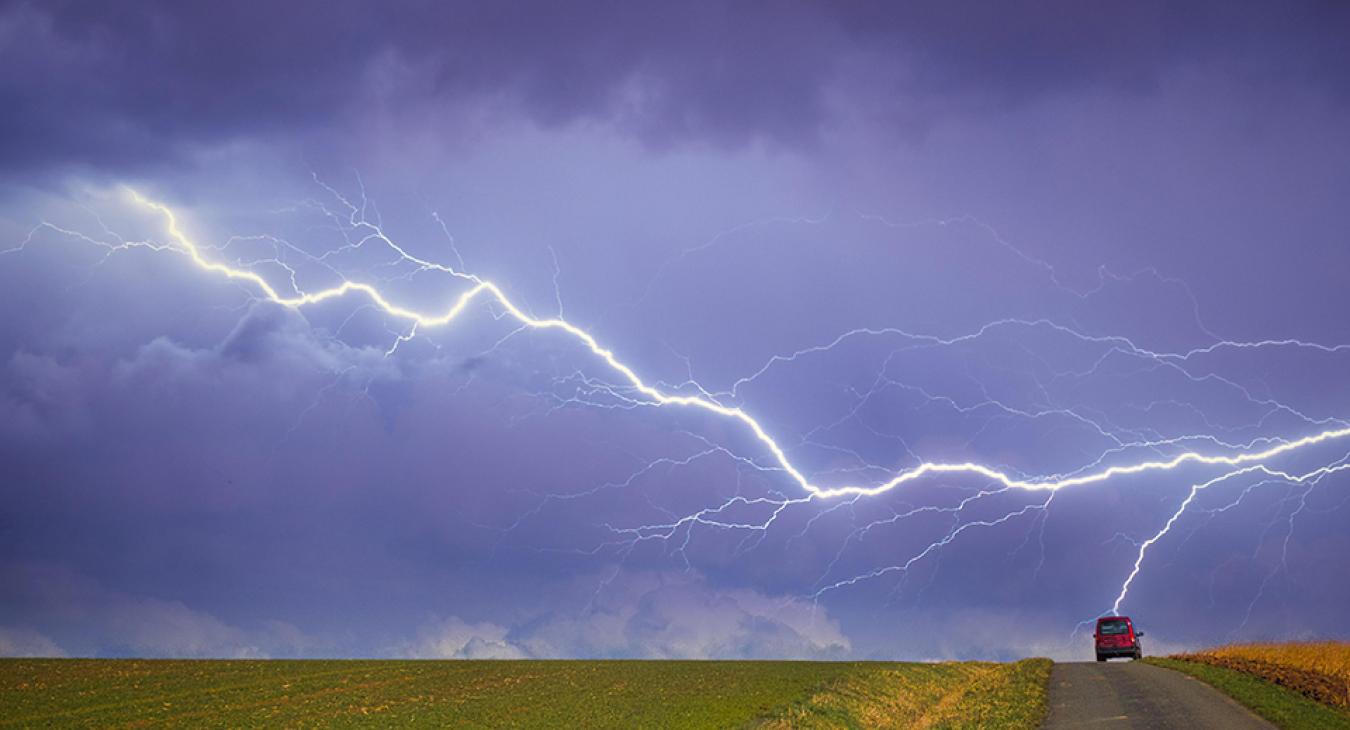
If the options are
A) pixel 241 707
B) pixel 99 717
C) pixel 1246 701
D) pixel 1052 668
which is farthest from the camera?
pixel 1052 668

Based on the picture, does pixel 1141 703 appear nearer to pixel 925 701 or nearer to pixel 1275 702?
pixel 1275 702

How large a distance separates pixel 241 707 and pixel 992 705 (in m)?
13.2

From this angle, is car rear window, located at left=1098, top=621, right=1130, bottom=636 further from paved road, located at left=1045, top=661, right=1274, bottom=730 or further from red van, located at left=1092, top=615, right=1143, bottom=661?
paved road, located at left=1045, top=661, right=1274, bottom=730

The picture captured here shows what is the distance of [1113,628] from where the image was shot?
103 feet

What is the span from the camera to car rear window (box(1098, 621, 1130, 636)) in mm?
31312

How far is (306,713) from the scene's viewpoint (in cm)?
1822

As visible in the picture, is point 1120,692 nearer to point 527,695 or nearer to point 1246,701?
point 1246,701

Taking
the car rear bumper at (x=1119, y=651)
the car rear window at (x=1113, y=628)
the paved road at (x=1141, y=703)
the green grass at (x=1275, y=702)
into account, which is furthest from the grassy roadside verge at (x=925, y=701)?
the car rear window at (x=1113, y=628)

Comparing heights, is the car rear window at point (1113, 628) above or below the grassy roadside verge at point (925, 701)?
above

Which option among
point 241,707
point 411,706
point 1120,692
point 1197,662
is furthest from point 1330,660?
point 241,707

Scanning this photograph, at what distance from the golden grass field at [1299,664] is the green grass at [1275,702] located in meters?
0.27

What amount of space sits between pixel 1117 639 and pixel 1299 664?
31.1 ft

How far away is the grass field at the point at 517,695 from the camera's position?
16906mm

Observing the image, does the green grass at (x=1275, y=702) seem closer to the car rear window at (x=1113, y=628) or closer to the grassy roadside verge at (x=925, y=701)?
the grassy roadside verge at (x=925, y=701)
